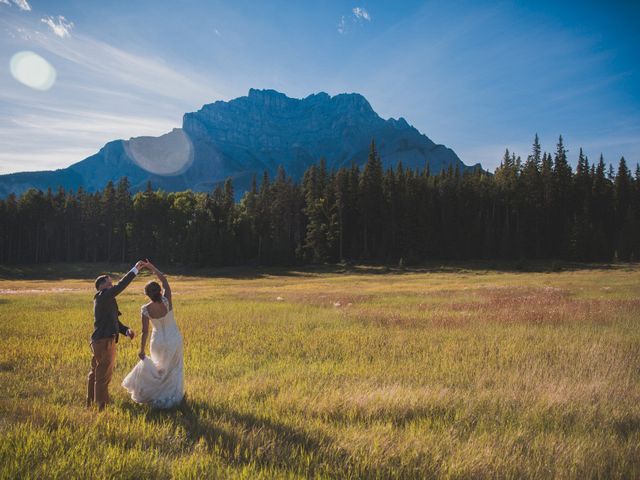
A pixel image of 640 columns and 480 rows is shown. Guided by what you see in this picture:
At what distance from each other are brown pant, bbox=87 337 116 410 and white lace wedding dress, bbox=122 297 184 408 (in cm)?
35

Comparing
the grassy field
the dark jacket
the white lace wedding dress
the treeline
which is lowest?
the grassy field

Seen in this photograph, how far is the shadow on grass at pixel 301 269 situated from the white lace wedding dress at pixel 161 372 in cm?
5641

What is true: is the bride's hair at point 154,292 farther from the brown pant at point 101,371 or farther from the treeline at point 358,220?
the treeline at point 358,220

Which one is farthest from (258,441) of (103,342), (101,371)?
(103,342)

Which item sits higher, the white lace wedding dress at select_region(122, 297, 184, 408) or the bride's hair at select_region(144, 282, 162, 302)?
the bride's hair at select_region(144, 282, 162, 302)

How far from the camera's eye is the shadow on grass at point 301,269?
62.6 meters

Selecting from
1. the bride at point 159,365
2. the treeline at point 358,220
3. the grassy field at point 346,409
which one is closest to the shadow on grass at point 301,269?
the treeline at point 358,220

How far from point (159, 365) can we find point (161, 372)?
0.45 feet

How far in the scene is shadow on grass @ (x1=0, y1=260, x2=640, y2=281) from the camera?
62625 millimetres

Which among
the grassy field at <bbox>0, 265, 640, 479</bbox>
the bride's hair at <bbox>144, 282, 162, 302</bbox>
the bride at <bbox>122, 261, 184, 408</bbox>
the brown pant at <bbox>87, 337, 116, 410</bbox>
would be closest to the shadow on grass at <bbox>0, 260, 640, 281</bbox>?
the grassy field at <bbox>0, 265, 640, 479</bbox>

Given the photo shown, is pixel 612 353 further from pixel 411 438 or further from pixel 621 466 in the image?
pixel 411 438

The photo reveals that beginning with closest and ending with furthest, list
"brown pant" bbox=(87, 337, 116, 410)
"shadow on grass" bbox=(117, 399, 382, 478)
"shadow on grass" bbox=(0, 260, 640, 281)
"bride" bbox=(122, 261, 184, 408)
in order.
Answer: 1. "shadow on grass" bbox=(117, 399, 382, 478)
2. "brown pant" bbox=(87, 337, 116, 410)
3. "bride" bbox=(122, 261, 184, 408)
4. "shadow on grass" bbox=(0, 260, 640, 281)

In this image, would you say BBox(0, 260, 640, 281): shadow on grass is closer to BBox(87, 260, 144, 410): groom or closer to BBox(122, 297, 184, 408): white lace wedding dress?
BBox(87, 260, 144, 410): groom

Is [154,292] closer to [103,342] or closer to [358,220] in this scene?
[103,342]
